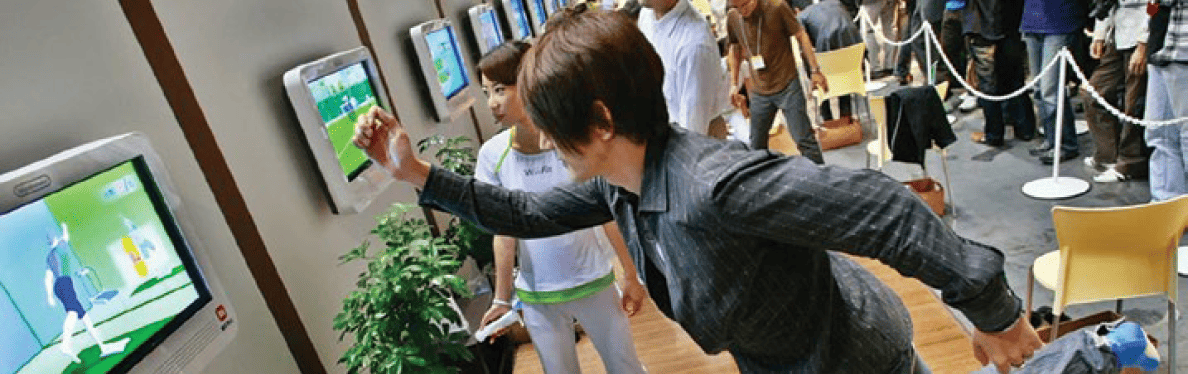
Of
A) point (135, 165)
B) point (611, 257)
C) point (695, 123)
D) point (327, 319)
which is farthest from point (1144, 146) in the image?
point (135, 165)

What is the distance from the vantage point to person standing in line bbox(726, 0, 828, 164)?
494 centimetres

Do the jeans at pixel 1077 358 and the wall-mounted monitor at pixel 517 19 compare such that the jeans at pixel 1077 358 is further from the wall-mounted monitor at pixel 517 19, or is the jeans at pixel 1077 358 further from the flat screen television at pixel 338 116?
the wall-mounted monitor at pixel 517 19

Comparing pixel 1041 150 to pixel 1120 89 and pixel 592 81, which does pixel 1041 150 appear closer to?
pixel 1120 89

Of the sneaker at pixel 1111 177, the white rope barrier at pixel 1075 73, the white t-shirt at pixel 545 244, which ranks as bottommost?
the sneaker at pixel 1111 177

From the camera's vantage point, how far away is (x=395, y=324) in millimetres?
2396

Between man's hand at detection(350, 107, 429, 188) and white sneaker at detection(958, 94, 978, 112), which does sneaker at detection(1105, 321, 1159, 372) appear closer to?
man's hand at detection(350, 107, 429, 188)

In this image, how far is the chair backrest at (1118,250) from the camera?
8.29 feet

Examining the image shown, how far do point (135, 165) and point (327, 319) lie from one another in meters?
1.14

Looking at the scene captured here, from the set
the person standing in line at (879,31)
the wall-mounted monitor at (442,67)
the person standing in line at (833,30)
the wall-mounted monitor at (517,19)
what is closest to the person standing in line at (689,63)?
the wall-mounted monitor at (442,67)

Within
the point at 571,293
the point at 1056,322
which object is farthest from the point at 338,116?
the point at 1056,322

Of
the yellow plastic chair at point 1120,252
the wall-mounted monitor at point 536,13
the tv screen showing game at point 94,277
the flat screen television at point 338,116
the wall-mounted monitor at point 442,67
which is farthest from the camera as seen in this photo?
the wall-mounted monitor at point 536,13

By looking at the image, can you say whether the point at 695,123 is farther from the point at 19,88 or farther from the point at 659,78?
the point at 19,88

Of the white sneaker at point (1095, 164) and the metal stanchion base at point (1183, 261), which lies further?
the white sneaker at point (1095, 164)

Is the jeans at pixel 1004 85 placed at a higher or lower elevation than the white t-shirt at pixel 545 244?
lower
